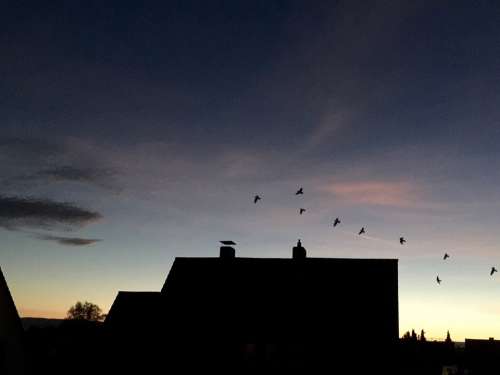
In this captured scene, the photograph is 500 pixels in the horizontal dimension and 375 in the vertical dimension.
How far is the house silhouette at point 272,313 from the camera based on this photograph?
2800 cm

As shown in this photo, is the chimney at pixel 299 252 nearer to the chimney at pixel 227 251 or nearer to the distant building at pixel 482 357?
the chimney at pixel 227 251

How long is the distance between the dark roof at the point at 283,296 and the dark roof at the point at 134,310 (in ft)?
9.62

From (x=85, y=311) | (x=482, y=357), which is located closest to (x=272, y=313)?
(x=482, y=357)

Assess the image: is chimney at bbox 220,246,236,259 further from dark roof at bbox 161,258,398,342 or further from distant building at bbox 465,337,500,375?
distant building at bbox 465,337,500,375

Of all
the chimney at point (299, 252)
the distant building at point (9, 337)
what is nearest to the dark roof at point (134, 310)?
the chimney at point (299, 252)

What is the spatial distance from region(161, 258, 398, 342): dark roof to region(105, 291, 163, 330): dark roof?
9.62ft

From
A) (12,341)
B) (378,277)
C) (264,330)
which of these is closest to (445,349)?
(378,277)

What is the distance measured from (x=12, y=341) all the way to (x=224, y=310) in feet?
45.0

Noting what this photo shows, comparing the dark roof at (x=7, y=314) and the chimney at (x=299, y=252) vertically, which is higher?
the chimney at (x=299, y=252)

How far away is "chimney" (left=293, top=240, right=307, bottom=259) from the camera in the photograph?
1308 inches

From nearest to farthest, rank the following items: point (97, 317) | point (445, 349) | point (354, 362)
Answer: point (354, 362) < point (445, 349) < point (97, 317)

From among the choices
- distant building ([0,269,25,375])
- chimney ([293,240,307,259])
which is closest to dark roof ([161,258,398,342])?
chimney ([293,240,307,259])

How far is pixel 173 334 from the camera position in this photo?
29859 mm

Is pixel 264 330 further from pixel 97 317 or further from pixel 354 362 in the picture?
pixel 97 317
